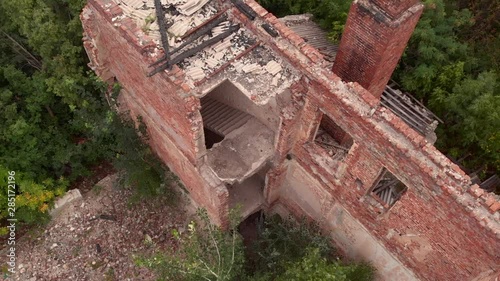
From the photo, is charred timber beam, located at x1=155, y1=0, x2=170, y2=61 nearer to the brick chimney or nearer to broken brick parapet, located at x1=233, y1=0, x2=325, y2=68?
broken brick parapet, located at x1=233, y1=0, x2=325, y2=68

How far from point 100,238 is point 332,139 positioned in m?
7.20

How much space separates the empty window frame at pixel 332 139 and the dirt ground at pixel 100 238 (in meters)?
4.47

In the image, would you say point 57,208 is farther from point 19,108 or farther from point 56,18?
point 56,18

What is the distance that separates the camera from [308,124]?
8789 millimetres

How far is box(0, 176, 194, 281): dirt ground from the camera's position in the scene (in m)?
11.6

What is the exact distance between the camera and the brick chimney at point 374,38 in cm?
762

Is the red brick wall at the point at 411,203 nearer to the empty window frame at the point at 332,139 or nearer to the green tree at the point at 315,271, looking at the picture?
the empty window frame at the point at 332,139

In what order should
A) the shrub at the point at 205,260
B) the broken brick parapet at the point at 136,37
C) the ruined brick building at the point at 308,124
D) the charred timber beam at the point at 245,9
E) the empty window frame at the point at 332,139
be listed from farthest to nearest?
the empty window frame at the point at 332,139, the charred timber beam at the point at 245,9, the shrub at the point at 205,260, the broken brick parapet at the point at 136,37, the ruined brick building at the point at 308,124

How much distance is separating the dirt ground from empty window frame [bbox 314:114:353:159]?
447 centimetres

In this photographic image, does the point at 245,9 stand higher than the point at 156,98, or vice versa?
the point at 245,9

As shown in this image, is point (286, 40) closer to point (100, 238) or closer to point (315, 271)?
point (315, 271)

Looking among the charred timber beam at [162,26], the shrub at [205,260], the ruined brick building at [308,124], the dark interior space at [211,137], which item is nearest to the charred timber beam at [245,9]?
the ruined brick building at [308,124]

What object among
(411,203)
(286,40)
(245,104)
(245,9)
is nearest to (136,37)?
(245,9)

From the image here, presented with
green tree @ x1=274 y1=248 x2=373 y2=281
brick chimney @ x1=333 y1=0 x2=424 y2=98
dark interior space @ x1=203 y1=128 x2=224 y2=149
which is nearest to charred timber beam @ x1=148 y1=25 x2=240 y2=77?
brick chimney @ x1=333 y1=0 x2=424 y2=98
